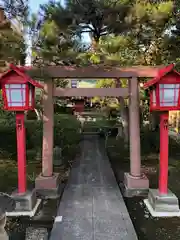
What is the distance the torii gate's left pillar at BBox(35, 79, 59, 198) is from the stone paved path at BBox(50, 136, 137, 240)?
45 centimetres

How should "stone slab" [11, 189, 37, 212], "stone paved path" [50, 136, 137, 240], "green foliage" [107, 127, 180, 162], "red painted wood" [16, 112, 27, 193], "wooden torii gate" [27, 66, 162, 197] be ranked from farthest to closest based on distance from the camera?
"green foliage" [107, 127, 180, 162], "wooden torii gate" [27, 66, 162, 197], "red painted wood" [16, 112, 27, 193], "stone slab" [11, 189, 37, 212], "stone paved path" [50, 136, 137, 240]

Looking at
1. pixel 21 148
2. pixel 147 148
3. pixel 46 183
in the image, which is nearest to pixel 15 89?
pixel 21 148

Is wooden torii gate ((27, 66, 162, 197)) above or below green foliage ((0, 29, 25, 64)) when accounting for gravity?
below

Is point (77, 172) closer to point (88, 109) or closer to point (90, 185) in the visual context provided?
point (90, 185)

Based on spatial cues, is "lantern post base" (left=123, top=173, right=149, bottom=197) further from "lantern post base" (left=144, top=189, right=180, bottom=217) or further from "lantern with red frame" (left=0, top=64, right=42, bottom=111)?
"lantern with red frame" (left=0, top=64, right=42, bottom=111)

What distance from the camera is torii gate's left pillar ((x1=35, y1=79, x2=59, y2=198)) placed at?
727cm

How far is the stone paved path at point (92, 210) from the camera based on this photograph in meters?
5.08

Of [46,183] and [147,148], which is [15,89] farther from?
[147,148]

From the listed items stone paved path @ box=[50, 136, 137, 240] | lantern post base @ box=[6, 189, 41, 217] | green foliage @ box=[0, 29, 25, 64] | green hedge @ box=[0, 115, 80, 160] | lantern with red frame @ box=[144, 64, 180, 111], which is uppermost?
green foliage @ box=[0, 29, 25, 64]

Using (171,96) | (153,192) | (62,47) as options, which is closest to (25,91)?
(62,47)

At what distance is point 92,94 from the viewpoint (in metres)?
7.20

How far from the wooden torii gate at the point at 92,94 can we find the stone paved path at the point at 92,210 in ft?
2.01

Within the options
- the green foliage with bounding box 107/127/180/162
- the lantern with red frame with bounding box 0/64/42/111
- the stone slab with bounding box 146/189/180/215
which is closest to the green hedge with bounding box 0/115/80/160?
the green foliage with bounding box 107/127/180/162

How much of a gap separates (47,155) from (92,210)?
2.10 meters
